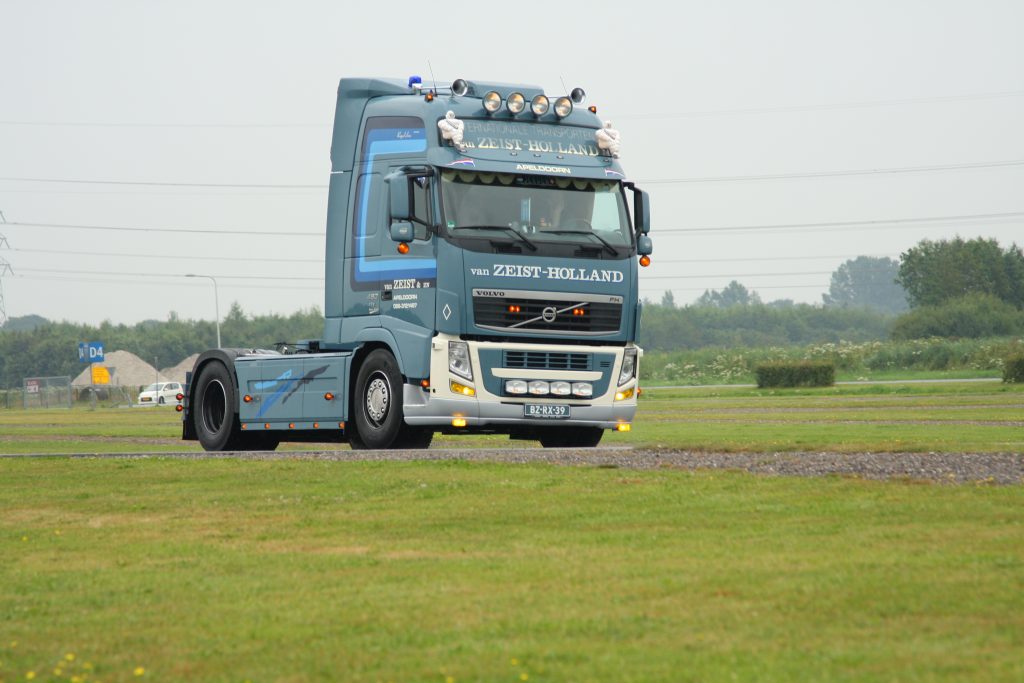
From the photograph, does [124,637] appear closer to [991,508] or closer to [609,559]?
[609,559]

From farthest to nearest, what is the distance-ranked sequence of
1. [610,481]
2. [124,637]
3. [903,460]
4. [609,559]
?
[903,460]
[610,481]
[609,559]
[124,637]

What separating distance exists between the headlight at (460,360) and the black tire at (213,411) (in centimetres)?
565

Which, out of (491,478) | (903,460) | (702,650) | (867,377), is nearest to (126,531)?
(491,478)

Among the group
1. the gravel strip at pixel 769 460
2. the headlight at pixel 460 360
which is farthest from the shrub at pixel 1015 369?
the headlight at pixel 460 360

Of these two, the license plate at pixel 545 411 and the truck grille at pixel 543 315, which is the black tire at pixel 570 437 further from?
the truck grille at pixel 543 315

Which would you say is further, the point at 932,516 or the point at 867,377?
the point at 867,377

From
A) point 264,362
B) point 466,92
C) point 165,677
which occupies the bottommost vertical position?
point 165,677

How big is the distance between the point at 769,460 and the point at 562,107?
620cm

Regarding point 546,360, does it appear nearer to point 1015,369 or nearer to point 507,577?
point 507,577

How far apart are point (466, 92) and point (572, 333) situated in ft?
12.0

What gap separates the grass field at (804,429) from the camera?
22047 millimetres

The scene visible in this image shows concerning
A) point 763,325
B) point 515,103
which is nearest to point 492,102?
point 515,103

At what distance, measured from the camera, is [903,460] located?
17297mm

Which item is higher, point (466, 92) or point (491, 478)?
point (466, 92)
